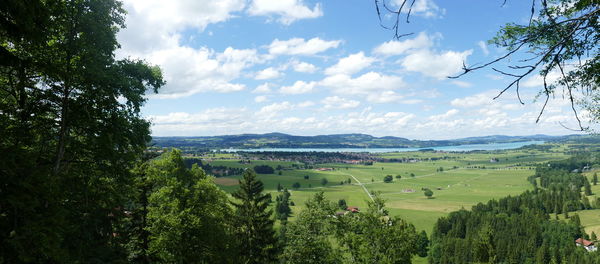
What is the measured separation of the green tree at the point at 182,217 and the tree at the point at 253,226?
23.4 feet

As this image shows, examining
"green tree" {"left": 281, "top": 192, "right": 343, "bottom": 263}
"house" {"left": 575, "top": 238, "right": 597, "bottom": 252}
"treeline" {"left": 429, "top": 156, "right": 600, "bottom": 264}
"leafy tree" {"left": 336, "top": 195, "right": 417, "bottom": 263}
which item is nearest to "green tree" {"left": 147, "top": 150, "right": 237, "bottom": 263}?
"green tree" {"left": 281, "top": 192, "right": 343, "bottom": 263}

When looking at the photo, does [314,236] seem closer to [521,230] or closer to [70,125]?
[70,125]

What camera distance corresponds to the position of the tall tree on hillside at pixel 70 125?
26.7 ft

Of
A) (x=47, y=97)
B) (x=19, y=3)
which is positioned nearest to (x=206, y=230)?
(x=47, y=97)

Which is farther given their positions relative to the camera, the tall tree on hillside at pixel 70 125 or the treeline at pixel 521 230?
the treeline at pixel 521 230

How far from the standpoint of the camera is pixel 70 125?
11.3m

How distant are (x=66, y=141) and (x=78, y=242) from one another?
11.2 ft

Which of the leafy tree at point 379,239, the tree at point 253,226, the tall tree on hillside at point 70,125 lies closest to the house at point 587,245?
the leafy tree at point 379,239

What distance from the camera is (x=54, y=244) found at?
25.9 feet

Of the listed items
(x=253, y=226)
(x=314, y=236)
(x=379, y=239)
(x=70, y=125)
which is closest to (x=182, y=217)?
(x=314, y=236)

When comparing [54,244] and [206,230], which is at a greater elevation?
[54,244]

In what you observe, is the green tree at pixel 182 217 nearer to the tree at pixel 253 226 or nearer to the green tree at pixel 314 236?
the green tree at pixel 314 236

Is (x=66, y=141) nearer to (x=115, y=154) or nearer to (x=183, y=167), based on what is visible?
(x=115, y=154)

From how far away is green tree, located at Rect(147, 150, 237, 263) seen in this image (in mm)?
18594
